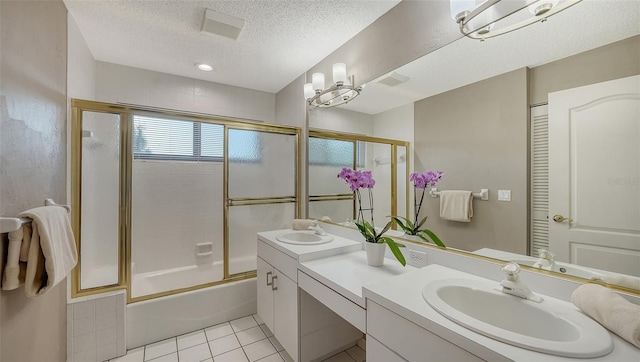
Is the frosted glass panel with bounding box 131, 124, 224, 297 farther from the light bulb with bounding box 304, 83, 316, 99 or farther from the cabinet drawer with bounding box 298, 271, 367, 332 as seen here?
the cabinet drawer with bounding box 298, 271, 367, 332

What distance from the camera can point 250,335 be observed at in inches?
77.9

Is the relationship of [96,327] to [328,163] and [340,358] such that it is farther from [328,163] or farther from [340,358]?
[328,163]

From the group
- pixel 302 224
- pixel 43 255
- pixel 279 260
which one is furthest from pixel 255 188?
pixel 43 255

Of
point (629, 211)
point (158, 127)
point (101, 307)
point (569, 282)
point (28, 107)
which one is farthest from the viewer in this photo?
point (158, 127)

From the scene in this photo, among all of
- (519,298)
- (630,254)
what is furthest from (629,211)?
(519,298)

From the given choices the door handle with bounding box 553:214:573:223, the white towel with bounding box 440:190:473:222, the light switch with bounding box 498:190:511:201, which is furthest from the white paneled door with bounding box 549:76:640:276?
the white towel with bounding box 440:190:473:222

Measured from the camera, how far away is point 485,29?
3.71 ft

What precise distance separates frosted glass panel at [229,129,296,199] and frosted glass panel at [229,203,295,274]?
144 mm

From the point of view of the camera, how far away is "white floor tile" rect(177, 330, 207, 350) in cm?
186

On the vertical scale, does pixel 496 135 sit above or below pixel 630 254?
above

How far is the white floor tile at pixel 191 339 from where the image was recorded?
1.86m

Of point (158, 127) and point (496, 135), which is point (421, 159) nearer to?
point (496, 135)

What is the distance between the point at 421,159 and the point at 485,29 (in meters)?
0.68

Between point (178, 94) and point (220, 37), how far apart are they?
3.23ft
